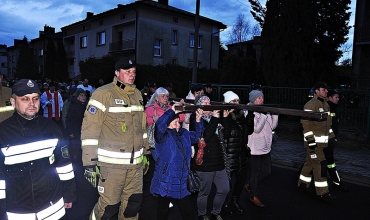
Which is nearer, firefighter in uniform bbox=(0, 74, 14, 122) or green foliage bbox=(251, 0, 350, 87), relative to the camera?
firefighter in uniform bbox=(0, 74, 14, 122)

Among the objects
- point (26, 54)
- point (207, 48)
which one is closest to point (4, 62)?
point (26, 54)

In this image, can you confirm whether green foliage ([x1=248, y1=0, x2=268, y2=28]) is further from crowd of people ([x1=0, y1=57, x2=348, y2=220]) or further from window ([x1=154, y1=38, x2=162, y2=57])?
crowd of people ([x1=0, y1=57, x2=348, y2=220])

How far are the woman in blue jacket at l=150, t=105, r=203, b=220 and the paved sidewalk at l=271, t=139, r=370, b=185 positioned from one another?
5.18m

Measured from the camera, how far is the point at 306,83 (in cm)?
1520

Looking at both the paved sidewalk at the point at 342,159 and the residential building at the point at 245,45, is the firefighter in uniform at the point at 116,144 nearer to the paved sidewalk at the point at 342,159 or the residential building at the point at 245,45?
the paved sidewalk at the point at 342,159

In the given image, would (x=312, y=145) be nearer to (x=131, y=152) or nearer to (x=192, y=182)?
(x=192, y=182)

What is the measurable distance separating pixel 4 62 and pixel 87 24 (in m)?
54.2

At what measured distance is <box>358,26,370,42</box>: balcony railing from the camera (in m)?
19.0

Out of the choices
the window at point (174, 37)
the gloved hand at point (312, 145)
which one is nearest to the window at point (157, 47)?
the window at point (174, 37)

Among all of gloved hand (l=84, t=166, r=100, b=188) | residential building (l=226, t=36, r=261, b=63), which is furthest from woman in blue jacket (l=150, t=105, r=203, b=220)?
residential building (l=226, t=36, r=261, b=63)

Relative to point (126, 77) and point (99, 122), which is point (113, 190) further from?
point (126, 77)

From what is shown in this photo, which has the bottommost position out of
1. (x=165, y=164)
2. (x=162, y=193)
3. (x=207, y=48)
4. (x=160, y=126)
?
(x=162, y=193)

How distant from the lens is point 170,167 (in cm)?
382

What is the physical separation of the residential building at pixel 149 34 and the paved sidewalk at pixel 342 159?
21.2 meters
